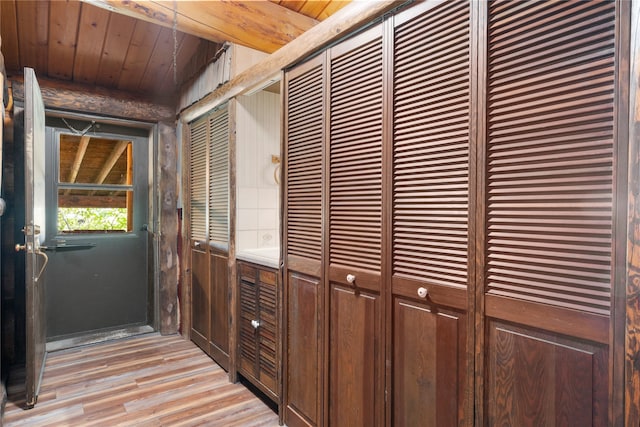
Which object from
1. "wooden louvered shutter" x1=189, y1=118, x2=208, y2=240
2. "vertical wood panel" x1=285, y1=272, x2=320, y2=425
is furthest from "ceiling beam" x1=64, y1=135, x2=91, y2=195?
"vertical wood panel" x1=285, y1=272, x2=320, y2=425

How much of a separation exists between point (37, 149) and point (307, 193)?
1860 mm

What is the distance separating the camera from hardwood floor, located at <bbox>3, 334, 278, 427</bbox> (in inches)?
79.4

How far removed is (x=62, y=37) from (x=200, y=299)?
86.3 inches

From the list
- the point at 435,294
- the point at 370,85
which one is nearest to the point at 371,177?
the point at 370,85

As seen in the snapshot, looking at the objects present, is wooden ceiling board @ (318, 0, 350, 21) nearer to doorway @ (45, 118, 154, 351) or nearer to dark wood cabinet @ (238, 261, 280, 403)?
dark wood cabinet @ (238, 261, 280, 403)

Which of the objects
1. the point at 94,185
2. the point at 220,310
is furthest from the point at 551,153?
the point at 94,185

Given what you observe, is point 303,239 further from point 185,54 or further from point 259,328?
point 185,54

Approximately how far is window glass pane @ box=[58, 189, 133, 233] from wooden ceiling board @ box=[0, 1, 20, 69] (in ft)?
Result: 3.33

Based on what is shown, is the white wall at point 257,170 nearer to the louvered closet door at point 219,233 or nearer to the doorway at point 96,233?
the louvered closet door at point 219,233

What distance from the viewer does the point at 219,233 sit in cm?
267

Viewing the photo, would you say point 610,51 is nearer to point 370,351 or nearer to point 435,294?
point 435,294

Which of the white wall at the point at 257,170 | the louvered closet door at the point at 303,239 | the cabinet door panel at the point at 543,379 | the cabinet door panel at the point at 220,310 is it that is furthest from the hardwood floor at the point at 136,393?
the cabinet door panel at the point at 543,379

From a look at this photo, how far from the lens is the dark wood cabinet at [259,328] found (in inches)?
81.1

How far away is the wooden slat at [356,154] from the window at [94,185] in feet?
8.33
